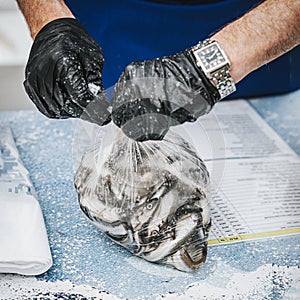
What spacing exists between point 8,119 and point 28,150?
15 centimetres

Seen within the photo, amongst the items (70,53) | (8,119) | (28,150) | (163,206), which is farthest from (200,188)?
(8,119)

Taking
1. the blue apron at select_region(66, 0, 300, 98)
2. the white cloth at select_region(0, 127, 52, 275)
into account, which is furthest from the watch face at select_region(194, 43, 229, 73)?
the blue apron at select_region(66, 0, 300, 98)

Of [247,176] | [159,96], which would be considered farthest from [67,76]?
[247,176]

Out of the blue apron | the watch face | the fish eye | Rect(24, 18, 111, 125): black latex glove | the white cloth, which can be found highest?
the watch face

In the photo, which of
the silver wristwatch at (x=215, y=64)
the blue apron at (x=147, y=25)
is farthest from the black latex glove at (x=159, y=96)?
the blue apron at (x=147, y=25)

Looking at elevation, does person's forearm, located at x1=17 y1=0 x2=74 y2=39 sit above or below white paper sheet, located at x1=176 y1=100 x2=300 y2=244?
above

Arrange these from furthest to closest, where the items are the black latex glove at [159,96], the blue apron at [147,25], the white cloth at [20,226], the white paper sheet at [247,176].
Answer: the blue apron at [147,25] → the white paper sheet at [247,176] → the white cloth at [20,226] → the black latex glove at [159,96]

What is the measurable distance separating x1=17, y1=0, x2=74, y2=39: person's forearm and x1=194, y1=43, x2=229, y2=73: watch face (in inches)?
11.1

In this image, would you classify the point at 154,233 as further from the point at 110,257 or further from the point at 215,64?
the point at 215,64

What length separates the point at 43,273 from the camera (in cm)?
94

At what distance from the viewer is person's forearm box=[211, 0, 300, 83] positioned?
2.82 feet

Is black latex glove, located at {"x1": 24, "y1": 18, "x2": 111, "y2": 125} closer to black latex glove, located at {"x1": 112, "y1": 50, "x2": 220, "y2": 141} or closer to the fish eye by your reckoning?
black latex glove, located at {"x1": 112, "y1": 50, "x2": 220, "y2": 141}

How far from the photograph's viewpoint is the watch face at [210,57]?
0.82m

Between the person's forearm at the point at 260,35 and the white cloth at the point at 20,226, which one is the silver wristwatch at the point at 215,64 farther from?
the white cloth at the point at 20,226
